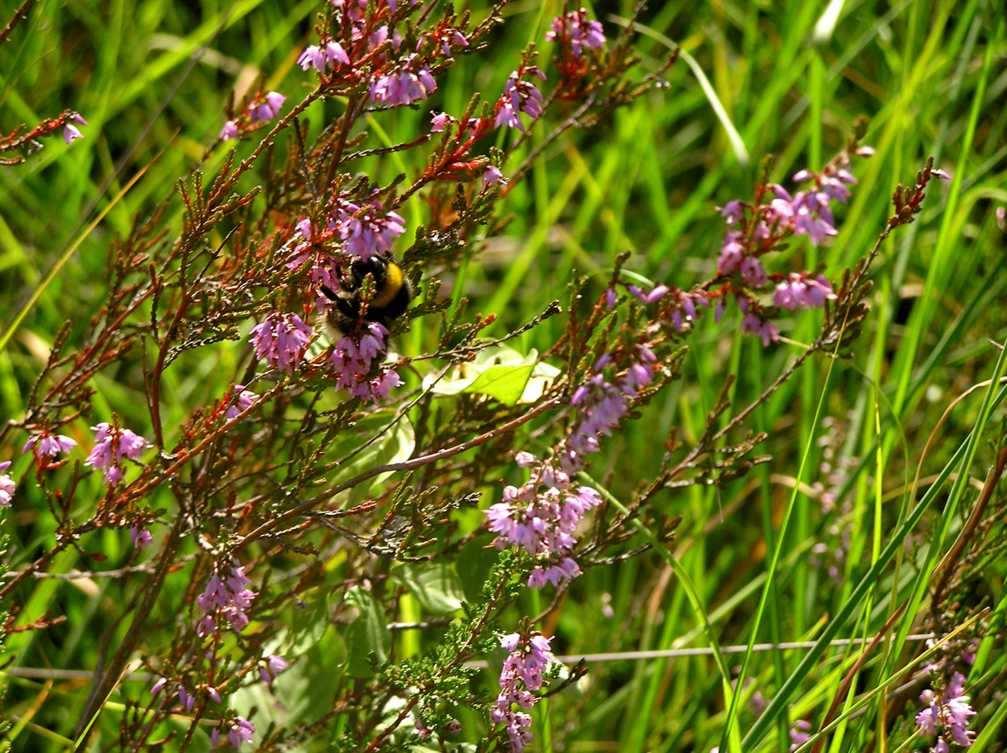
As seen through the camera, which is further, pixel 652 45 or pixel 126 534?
pixel 652 45

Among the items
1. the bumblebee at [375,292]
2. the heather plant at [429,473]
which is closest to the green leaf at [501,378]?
the heather plant at [429,473]

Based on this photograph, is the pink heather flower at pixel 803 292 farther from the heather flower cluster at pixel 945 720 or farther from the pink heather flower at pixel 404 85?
the pink heather flower at pixel 404 85

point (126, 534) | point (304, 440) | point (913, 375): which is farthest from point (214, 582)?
point (913, 375)

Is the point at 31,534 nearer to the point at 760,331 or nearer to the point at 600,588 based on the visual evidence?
the point at 600,588

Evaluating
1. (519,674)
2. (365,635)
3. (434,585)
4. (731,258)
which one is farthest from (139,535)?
(731,258)

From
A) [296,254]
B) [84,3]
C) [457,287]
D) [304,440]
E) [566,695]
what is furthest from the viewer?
[84,3]

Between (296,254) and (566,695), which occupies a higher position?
(296,254)

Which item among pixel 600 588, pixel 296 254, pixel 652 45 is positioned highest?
pixel 296 254
